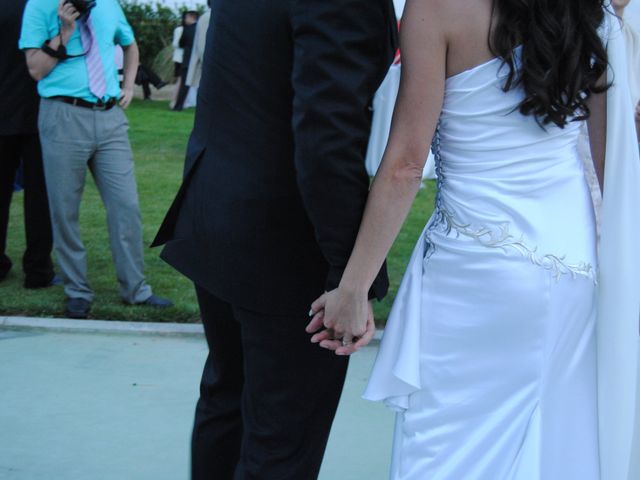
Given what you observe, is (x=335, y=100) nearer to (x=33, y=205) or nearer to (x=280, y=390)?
(x=280, y=390)

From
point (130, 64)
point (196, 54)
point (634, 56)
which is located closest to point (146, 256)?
point (130, 64)

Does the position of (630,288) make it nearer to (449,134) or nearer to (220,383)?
(449,134)

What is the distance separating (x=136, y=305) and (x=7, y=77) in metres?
1.54

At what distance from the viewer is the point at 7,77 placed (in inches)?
230

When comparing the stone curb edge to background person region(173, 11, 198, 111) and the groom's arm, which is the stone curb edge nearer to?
the groom's arm

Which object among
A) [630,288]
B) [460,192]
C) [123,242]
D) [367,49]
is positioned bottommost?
[123,242]

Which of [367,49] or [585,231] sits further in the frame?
[585,231]

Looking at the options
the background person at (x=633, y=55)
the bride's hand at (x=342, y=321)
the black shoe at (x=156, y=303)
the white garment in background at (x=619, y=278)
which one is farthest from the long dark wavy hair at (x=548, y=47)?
the black shoe at (x=156, y=303)

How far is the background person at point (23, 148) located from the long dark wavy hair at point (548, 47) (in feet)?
13.7

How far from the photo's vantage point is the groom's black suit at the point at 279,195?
2.15m

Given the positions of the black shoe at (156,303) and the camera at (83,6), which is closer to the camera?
the camera at (83,6)

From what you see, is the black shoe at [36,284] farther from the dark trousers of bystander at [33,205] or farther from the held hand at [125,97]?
the held hand at [125,97]

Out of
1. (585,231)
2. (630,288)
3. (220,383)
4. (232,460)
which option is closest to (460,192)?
(585,231)

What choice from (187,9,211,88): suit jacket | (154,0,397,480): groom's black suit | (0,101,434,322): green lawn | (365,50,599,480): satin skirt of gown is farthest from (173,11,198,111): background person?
(365,50,599,480): satin skirt of gown
